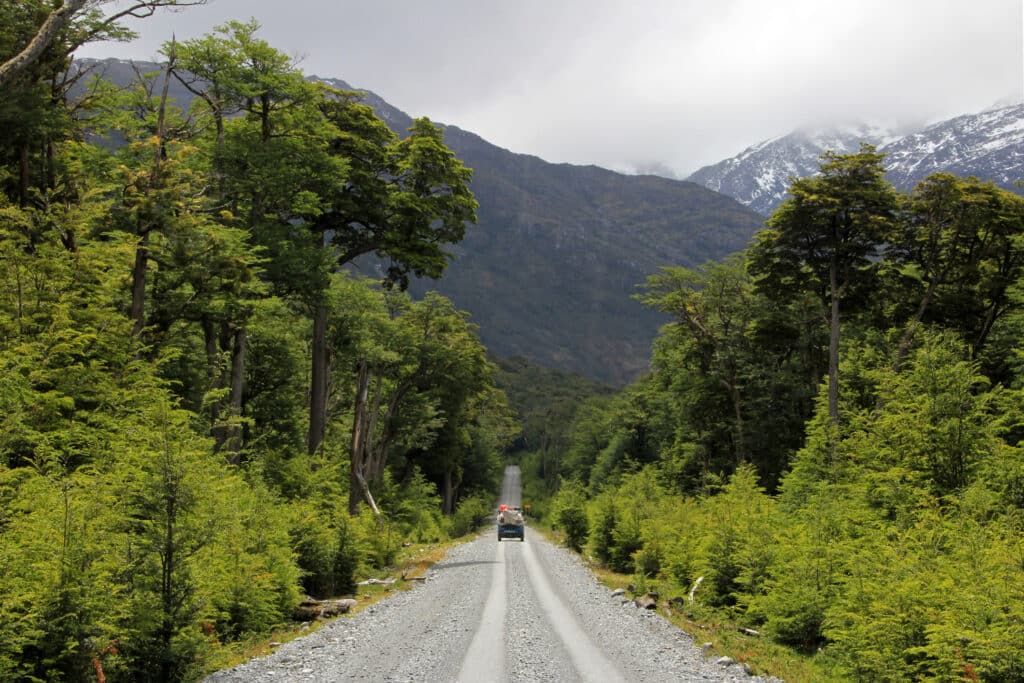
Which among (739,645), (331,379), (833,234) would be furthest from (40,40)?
(833,234)

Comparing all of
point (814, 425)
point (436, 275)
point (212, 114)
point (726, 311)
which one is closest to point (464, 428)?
point (726, 311)

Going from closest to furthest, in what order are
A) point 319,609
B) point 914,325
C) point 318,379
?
point 319,609, point 318,379, point 914,325

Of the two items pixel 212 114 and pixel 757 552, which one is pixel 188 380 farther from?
pixel 757 552

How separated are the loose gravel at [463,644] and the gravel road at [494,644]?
0.06ft

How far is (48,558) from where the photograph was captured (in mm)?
7379

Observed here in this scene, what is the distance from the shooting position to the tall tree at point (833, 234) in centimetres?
2583

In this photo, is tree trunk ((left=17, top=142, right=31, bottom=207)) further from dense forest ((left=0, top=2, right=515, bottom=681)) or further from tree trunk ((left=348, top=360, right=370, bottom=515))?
tree trunk ((left=348, top=360, right=370, bottom=515))

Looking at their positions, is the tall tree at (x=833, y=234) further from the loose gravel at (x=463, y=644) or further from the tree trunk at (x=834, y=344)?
the loose gravel at (x=463, y=644)

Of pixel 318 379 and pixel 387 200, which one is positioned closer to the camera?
pixel 318 379

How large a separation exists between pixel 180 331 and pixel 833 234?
988 inches

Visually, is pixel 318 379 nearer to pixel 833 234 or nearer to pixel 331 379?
pixel 331 379

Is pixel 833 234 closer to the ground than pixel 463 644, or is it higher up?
higher up

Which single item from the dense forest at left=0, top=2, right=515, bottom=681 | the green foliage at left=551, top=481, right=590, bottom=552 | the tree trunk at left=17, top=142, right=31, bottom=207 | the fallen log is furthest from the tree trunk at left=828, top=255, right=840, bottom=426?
the tree trunk at left=17, top=142, right=31, bottom=207

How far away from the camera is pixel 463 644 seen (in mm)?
11711
